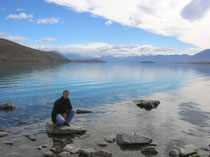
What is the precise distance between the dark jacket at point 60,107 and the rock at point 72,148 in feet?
10.2

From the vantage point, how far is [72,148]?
12.5 m

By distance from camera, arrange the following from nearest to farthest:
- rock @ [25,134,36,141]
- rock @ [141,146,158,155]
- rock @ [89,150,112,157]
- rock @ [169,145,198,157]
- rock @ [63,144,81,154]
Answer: rock @ [89,150,112,157] < rock @ [169,145,198,157] < rock @ [63,144,81,154] < rock @ [141,146,158,155] < rock @ [25,134,36,141]

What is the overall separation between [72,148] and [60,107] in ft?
12.3

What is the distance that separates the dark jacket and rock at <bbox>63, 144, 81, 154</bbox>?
3121 millimetres

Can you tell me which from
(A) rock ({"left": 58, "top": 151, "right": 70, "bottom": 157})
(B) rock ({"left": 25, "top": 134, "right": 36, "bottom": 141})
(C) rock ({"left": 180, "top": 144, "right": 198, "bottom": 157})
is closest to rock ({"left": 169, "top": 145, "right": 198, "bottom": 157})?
(C) rock ({"left": 180, "top": 144, "right": 198, "bottom": 157})

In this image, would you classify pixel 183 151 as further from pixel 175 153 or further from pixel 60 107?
pixel 60 107

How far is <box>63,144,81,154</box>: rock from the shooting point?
1217cm

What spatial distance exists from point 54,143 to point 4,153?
322 centimetres

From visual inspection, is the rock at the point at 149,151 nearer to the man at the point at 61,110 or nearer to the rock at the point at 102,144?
the rock at the point at 102,144

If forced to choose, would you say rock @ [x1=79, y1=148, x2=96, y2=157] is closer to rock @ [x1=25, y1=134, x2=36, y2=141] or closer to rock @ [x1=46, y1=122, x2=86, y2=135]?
rock @ [x1=46, y1=122, x2=86, y2=135]

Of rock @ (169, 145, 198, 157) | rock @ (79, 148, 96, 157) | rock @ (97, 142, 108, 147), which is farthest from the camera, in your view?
rock @ (97, 142, 108, 147)

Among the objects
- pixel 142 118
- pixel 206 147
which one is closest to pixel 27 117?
pixel 142 118

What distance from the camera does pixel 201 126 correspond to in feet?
59.7

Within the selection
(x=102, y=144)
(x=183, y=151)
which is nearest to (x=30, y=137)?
(x=102, y=144)
